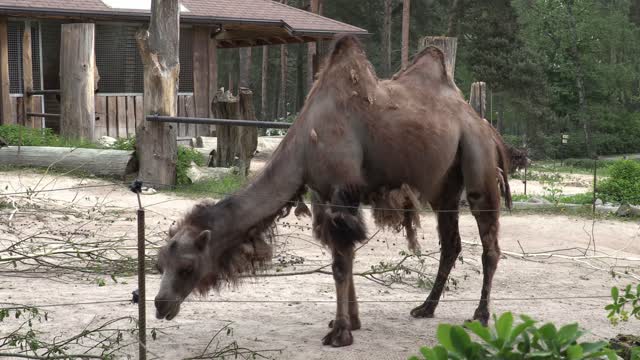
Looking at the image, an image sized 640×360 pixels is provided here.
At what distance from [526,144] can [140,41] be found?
23611 mm

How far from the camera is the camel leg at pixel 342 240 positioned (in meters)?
5.95

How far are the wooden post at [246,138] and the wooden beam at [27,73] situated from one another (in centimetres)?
500

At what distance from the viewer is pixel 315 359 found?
5.67m

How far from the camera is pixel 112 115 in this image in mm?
18438

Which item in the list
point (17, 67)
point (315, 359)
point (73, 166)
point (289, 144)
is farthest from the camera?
point (17, 67)

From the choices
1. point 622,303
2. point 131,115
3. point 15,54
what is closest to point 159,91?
point 131,115

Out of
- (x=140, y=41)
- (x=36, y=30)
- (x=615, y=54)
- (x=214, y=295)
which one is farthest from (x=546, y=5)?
(x=214, y=295)

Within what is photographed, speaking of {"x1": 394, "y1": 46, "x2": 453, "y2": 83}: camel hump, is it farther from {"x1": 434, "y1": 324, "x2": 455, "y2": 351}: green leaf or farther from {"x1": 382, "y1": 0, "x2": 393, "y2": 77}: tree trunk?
{"x1": 382, "y1": 0, "x2": 393, "y2": 77}: tree trunk

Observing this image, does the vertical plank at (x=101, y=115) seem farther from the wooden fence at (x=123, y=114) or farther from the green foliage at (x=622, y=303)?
the green foliage at (x=622, y=303)

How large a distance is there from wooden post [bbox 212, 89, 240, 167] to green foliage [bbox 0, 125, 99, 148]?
6.70 feet

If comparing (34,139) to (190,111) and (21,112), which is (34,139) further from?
(190,111)

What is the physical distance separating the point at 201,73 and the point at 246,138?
21.3ft

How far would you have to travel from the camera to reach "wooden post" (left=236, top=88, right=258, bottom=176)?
1336 cm

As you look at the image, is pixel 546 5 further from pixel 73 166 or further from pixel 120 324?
pixel 120 324
